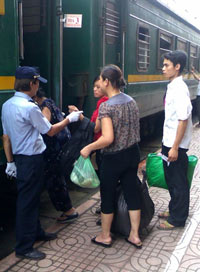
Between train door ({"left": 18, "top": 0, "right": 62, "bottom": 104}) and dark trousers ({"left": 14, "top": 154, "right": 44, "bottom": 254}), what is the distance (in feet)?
4.08

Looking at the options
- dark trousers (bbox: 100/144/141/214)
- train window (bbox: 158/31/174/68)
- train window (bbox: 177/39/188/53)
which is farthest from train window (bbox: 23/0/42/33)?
train window (bbox: 177/39/188/53)

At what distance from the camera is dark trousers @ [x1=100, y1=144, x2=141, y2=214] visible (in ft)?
10.0

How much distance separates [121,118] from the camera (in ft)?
9.73

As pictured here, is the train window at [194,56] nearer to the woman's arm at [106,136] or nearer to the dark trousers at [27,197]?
the woman's arm at [106,136]

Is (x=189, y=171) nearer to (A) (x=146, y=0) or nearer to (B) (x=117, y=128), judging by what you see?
(B) (x=117, y=128)

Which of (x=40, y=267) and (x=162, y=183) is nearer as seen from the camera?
(x=40, y=267)

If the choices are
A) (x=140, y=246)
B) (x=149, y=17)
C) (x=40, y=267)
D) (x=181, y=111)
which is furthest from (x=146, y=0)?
(x=40, y=267)

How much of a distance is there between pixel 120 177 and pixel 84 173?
338 mm

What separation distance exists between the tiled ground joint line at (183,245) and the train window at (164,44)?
4.22 m

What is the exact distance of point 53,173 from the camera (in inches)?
140

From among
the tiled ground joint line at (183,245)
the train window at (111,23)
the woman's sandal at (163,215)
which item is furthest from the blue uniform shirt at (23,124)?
the train window at (111,23)

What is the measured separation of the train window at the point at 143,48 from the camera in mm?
6215

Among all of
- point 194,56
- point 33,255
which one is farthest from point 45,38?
point 194,56

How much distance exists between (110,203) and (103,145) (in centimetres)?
58
